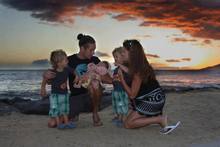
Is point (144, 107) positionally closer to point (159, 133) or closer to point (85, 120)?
point (159, 133)

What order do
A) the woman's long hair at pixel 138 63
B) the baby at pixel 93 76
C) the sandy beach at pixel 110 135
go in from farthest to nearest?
the baby at pixel 93 76
the woman's long hair at pixel 138 63
the sandy beach at pixel 110 135

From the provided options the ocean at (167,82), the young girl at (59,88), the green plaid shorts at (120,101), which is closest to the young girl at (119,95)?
the green plaid shorts at (120,101)

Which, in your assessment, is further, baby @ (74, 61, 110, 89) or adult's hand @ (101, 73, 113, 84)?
adult's hand @ (101, 73, 113, 84)

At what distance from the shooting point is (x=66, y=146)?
507 centimetres

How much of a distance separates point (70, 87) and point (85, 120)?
74cm

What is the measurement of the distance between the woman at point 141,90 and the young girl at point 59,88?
0.77 m

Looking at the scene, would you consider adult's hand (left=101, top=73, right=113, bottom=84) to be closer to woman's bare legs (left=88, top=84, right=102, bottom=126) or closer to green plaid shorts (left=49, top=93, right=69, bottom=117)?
woman's bare legs (left=88, top=84, right=102, bottom=126)

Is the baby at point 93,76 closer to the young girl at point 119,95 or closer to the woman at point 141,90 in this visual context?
the young girl at point 119,95

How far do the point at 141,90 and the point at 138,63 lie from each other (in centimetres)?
39

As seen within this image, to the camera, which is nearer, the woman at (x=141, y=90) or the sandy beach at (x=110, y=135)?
the sandy beach at (x=110, y=135)

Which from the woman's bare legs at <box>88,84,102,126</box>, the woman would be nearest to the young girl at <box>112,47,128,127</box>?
the woman

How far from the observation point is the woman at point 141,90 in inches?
234

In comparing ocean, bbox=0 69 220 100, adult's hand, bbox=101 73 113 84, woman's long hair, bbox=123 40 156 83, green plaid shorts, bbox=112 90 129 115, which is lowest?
ocean, bbox=0 69 220 100

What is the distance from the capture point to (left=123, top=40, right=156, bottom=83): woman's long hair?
5.93m
